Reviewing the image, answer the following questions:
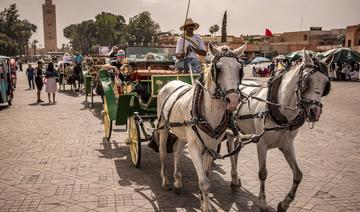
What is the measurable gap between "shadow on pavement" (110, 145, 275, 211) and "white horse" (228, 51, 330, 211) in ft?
1.83

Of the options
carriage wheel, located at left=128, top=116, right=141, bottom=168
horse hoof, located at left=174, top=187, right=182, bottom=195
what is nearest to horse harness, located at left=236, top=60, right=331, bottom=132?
horse hoof, located at left=174, top=187, right=182, bottom=195

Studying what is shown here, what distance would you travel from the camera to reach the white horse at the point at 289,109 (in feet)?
13.8

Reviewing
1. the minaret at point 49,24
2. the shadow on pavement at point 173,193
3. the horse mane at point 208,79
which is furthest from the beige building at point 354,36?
the minaret at point 49,24

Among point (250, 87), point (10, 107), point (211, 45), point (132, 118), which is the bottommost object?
point (10, 107)

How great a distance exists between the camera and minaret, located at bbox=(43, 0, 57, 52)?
160 meters

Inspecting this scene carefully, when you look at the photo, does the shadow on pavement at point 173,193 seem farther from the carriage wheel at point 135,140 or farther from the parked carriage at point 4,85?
the parked carriage at point 4,85

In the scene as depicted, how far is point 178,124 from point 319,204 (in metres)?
2.45

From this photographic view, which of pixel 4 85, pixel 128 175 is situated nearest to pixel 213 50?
pixel 128 175

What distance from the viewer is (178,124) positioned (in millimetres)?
4762

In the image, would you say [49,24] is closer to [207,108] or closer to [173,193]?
[173,193]

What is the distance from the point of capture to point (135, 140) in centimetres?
666

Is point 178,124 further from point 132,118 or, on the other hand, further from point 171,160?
point 171,160

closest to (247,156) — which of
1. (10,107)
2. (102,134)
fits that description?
(102,134)

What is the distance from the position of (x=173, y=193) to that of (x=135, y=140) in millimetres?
1517
